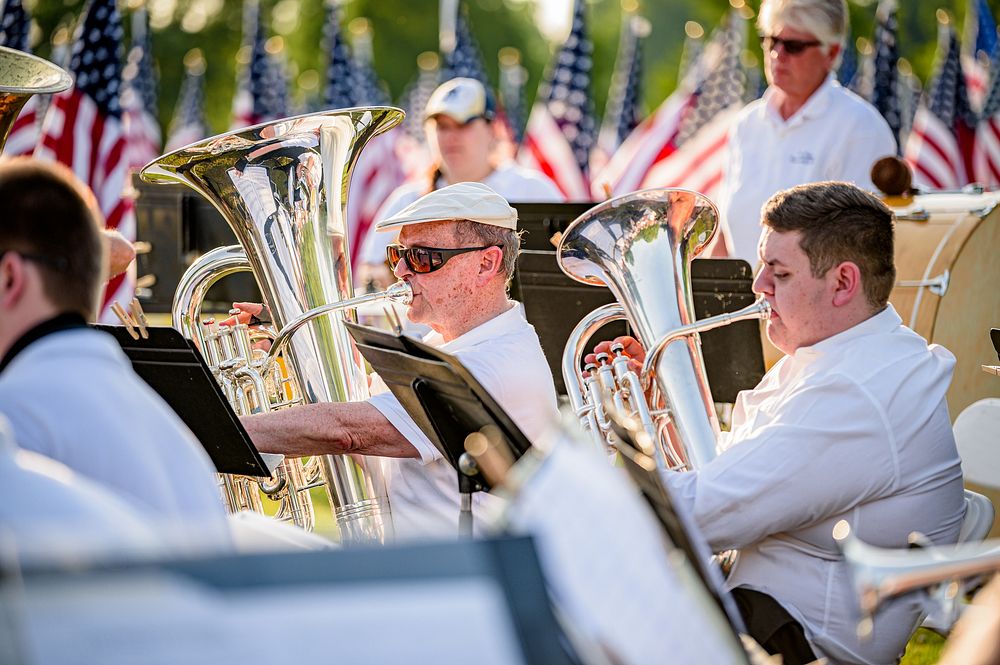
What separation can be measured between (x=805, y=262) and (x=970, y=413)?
68 centimetres

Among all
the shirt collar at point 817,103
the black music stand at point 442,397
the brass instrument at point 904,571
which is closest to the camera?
the brass instrument at point 904,571

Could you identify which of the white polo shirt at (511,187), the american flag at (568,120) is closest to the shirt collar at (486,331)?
the white polo shirt at (511,187)

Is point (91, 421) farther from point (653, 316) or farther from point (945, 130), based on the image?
point (945, 130)

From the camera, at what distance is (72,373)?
1.83 meters

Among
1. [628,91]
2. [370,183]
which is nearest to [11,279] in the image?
[370,183]

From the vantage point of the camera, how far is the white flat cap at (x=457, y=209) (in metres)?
3.51

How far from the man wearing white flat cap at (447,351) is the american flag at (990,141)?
29.4ft

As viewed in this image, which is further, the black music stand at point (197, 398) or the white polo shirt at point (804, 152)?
the white polo shirt at point (804, 152)

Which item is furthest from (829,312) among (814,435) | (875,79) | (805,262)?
(875,79)

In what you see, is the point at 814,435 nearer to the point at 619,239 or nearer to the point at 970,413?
the point at 970,413

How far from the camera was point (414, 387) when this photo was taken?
2725mm

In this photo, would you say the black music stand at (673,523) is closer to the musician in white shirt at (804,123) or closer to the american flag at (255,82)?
the musician in white shirt at (804,123)

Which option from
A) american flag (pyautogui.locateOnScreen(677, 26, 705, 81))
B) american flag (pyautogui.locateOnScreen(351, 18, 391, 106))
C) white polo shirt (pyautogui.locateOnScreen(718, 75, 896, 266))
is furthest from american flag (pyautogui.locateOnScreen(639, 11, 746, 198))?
american flag (pyautogui.locateOnScreen(351, 18, 391, 106))

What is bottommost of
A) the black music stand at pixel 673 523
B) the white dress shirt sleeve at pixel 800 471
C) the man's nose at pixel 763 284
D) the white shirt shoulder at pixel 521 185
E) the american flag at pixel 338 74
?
the white dress shirt sleeve at pixel 800 471
